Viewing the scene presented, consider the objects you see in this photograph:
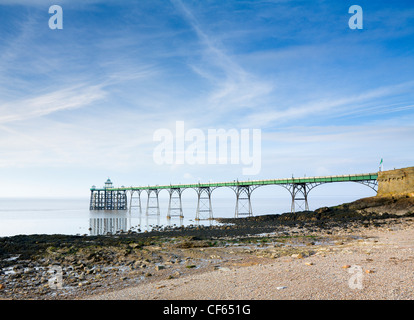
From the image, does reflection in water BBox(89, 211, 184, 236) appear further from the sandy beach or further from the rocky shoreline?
the sandy beach

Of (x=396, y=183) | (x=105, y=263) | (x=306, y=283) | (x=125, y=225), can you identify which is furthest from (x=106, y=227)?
(x=306, y=283)

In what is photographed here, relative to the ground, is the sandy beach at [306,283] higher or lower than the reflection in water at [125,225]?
higher

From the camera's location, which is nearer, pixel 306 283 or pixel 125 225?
pixel 306 283

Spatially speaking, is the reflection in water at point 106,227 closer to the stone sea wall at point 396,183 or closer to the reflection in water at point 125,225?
the reflection in water at point 125,225

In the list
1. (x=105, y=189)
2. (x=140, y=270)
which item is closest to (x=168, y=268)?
(x=140, y=270)

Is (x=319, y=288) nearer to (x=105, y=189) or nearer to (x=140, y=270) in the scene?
(x=140, y=270)

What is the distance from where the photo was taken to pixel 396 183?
41.6 metres

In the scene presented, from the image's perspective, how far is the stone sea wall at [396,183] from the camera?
39.8 metres

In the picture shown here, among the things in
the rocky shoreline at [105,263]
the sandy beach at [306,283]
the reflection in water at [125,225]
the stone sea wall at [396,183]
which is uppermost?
the stone sea wall at [396,183]

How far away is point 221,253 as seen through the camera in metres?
18.5

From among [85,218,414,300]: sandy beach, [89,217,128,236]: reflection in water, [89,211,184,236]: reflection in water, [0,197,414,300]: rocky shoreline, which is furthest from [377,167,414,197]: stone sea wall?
[89,217,128,236]: reflection in water

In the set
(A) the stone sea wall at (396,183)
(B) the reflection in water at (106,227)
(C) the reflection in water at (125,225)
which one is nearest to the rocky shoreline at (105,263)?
(C) the reflection in water at (125,225)

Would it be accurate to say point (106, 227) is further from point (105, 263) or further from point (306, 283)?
point (306, 283)
